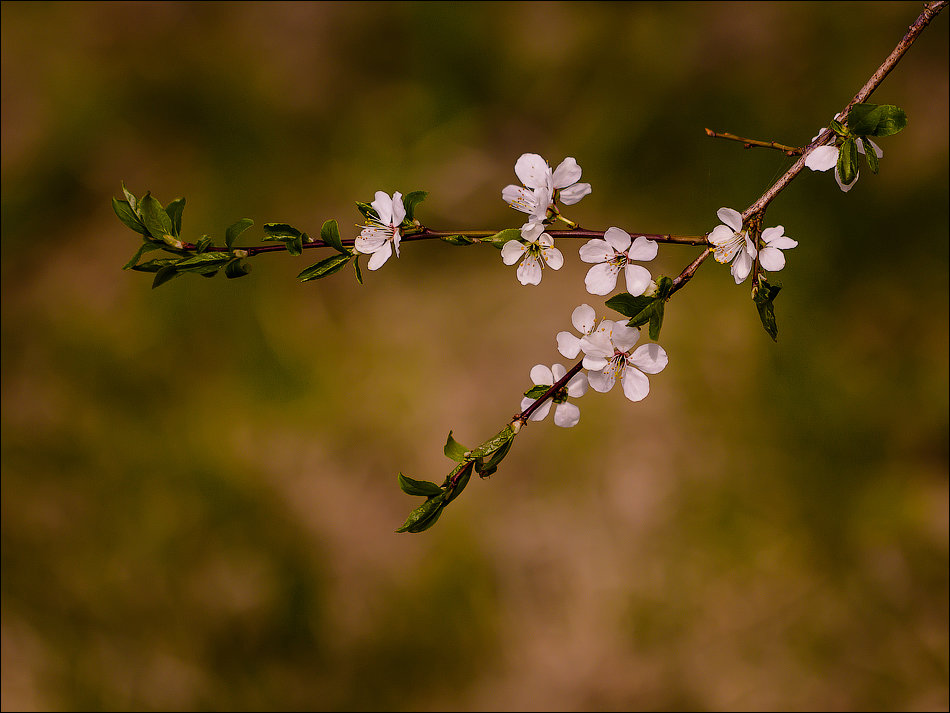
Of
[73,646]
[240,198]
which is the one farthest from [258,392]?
[73,646]

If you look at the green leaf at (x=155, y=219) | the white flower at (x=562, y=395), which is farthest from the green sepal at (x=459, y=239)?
the green leaf at (x=155, y=219)

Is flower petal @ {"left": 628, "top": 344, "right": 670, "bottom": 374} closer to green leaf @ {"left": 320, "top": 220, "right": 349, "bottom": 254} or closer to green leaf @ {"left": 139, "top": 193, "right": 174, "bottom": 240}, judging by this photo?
green leaf @ {"left": 320, "top": 220, "right": 349, "bottom": 254}

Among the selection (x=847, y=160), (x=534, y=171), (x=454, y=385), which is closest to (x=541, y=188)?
(x=534, y=171)

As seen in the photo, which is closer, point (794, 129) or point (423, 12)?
point (794, 129)

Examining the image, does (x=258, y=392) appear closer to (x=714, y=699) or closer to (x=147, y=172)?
(x=147, y=172)

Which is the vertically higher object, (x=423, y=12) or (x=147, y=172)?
(x=423, y=12)

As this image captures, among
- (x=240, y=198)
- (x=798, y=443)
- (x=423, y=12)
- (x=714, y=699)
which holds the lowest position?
(x=714, y=699)

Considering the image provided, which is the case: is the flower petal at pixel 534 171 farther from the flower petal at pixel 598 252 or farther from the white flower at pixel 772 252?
the white flower at pixel 772 252

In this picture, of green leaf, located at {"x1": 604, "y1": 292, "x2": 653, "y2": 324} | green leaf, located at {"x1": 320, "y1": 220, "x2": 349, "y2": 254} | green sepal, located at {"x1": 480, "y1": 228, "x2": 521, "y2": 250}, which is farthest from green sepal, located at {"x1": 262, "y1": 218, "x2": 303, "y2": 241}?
green leaf, located at {"x1": 604, "y1": 292, "x2": 653, "y2": 324}
